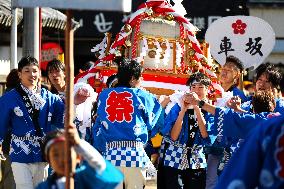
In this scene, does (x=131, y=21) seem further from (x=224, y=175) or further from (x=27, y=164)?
(x=224, y=175)

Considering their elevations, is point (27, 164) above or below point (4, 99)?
below

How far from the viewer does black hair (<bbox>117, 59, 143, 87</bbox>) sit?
359 inches

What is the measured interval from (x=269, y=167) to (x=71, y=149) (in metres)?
1.20

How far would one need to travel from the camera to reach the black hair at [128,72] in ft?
29.9

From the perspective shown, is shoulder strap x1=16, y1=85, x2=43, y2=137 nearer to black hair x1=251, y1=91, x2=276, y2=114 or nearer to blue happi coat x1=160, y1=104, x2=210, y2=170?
blue happi coat x1=160, y1=104, x2=210, y2=170

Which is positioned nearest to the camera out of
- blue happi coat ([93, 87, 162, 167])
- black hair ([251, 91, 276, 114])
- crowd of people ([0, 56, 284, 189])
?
black hair ([251, 91, 276, 114])

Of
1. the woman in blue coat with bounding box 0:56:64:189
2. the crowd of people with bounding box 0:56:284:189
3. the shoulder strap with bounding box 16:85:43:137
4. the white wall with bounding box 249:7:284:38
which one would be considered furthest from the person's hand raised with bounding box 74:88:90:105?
the white wall with bounding box 249:7:284:38

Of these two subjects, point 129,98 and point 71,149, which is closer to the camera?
point 71,149

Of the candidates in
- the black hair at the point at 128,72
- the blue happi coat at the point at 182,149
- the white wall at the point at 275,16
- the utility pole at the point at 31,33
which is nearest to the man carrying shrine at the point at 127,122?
the black hair at the point at 128,72

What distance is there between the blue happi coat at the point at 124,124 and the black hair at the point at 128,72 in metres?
0.12

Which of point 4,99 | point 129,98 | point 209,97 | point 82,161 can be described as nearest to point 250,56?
point 209,97

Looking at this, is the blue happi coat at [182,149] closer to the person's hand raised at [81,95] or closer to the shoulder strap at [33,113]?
the person's hand raised at [81,95]

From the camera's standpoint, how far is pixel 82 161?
18.2 feet

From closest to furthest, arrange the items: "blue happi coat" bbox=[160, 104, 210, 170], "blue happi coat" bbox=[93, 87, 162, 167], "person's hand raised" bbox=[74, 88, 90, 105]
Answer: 1. "blue happi coat" bbox=[93, 87, 162, 167]
2. "blue happi coat" bbox=[160, 104, 210, 170]
3. "person's hand raised" bbox=[74, 88, 90, 105]
